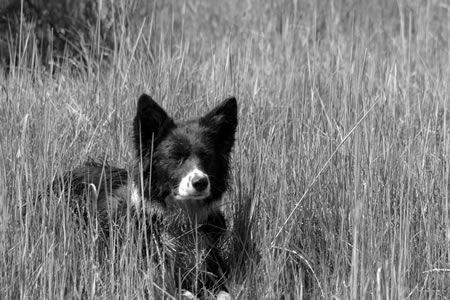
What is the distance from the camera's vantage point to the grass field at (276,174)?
157 inches

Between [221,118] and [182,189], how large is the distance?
1.63ft

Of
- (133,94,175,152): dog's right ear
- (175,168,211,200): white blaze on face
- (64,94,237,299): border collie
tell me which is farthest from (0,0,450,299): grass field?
(133,94,175,152): dog's right ear

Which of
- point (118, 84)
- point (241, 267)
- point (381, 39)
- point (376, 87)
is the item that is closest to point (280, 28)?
point (381, 39)

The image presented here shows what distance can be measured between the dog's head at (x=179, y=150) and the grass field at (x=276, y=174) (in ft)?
0.63

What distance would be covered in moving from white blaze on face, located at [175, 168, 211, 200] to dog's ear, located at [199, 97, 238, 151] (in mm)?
354

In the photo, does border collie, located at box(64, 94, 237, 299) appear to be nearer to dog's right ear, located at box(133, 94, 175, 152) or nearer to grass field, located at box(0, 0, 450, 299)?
dog's right ear, located at box(133, 94, 175, 152)

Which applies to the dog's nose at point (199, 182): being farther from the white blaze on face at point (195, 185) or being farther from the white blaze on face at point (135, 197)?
the white blaze on face at point (135, 197)

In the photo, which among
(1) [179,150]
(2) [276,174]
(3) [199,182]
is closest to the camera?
(3) [199,182]

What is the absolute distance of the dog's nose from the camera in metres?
4.29

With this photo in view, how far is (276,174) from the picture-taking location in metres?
4.61

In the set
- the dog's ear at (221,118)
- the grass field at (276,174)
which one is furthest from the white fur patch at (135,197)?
the dog's ear at (221,118)

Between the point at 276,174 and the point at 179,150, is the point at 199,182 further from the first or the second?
the point at 276,174

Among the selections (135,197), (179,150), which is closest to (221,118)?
(179,150)

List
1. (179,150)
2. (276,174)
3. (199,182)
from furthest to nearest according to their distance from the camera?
(276,174)
(179,150)
(199,182)
